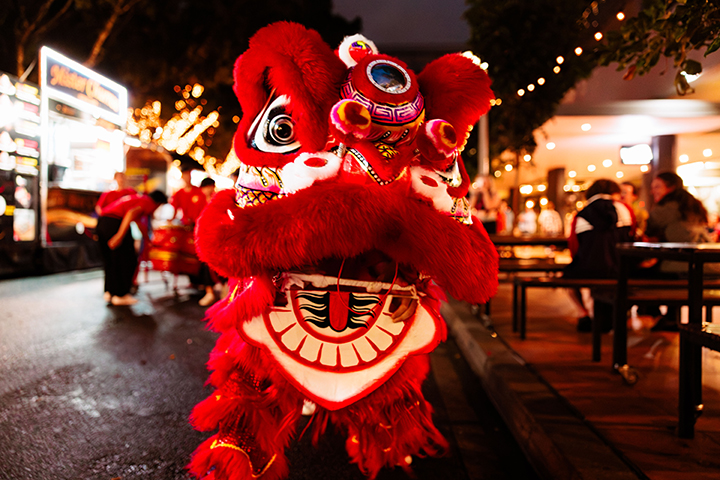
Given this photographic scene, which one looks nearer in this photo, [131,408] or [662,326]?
[131,408]

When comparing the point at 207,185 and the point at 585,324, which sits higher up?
the point at 207,185

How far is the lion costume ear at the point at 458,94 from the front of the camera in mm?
1947

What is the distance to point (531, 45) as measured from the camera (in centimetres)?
780

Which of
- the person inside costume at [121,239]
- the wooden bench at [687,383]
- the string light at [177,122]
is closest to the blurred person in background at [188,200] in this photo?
the person inside costume at [121,239]

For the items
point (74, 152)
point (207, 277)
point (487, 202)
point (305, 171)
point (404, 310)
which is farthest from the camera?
point (74, 152)

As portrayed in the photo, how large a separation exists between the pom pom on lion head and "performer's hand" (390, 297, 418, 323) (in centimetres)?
7

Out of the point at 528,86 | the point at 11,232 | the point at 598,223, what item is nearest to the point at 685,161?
the point at 528,86

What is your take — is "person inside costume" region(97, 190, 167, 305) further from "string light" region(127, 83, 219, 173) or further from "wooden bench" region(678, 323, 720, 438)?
"string light" region(127, 83, 219, 173)

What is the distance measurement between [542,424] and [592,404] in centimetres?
61

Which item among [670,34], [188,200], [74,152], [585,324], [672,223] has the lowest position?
[585,324]

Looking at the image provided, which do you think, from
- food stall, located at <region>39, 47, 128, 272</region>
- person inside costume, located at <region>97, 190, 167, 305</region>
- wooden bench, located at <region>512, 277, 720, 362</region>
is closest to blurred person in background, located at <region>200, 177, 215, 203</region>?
person inside costume, located at <region>97, 190, 167, 305</region>

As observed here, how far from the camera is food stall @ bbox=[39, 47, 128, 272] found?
31.1ft

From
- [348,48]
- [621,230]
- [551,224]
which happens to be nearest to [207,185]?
[348,48]

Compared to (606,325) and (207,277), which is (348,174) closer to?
(606,325)
